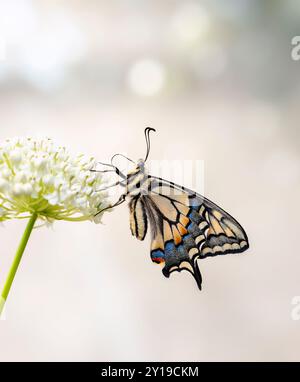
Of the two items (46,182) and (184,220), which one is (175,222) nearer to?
(184,220)

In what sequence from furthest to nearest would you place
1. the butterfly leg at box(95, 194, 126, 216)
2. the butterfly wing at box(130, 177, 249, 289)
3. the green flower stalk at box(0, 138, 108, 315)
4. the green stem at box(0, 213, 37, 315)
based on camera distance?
the butterfly wing at box(130, 177, 249, 289) < the butterfly leg at box(95, 194, 126, 216) < the green flower stalk at box(0, 138, 108, 315) < the green stem at box(0, 213, 37, 315)

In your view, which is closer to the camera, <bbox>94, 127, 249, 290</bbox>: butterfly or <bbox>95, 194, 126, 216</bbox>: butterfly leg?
<bbox>95, 194, 126, 216</bbox>: butterfly leg

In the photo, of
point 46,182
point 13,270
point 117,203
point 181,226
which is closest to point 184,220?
point 181,226

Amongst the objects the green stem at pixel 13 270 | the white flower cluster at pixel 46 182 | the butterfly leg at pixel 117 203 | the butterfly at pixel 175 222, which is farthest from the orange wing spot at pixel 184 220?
the green stem at pixel 13 270

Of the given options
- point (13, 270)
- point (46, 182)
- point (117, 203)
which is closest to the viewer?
point (13, 270)

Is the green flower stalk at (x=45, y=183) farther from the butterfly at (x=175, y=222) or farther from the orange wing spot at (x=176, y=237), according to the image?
the orange wing spot at (x=176, y=237)

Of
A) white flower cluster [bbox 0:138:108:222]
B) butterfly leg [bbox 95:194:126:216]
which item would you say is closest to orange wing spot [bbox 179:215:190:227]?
butterfly leg [bbox 95:194:126:216]

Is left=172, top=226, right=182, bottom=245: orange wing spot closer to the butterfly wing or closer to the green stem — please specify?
the butterfly wing

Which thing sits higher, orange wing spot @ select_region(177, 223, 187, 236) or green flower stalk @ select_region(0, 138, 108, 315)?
orange wing spot @ select_region(177, 223, 187, 236)
